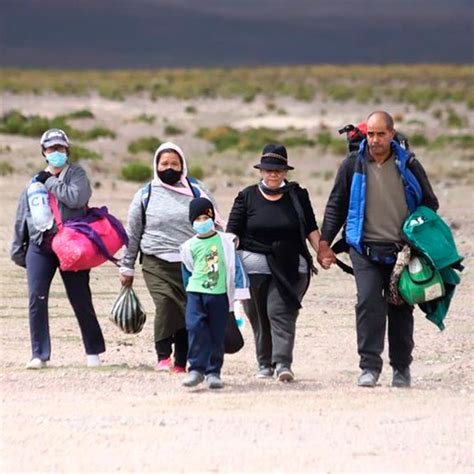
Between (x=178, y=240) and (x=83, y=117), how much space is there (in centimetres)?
5411

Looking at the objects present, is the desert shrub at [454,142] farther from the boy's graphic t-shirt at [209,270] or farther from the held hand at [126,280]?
the boy's graphic t-shirt at [209,270]

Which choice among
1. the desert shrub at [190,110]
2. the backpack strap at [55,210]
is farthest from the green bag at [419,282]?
the desert shrub at [190,110]

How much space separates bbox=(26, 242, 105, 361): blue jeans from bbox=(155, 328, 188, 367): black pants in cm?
52

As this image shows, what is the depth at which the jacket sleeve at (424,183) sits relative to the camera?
10656 mm

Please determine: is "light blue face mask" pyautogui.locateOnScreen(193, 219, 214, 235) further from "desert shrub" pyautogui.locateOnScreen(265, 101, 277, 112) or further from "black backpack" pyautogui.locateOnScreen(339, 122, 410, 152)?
"desert shrub" pyautogui.locateOnScreen(265, 101, 277, 112)

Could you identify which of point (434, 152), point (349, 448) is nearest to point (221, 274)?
point (349, 448)

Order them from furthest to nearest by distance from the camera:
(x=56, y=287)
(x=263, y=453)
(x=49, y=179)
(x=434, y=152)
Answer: (x=434, y=152), (x=56, y=287), (x=49, y=179), (x=263, y=453)

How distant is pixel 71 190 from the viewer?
11.3 m

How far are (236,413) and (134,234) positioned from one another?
2.42m

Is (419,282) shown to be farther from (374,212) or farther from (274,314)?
(274,314)

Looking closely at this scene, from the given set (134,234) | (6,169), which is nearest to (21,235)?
(134,234)

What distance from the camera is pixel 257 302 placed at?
11.2 meters

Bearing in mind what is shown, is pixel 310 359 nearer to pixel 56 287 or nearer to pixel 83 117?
pixel 56 287

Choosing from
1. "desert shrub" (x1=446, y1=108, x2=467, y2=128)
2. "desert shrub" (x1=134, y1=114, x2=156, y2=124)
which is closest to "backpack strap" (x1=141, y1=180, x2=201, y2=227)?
"desert shrub" (x1=446, y1=108, x2=467, y2=128)
